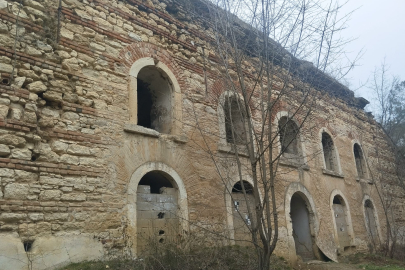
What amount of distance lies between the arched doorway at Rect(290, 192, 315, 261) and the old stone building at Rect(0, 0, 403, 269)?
3.30ft

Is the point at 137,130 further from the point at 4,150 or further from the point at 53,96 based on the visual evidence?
the point at 4,150

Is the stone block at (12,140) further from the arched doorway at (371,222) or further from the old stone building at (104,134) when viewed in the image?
the arched doorway at (371,222)

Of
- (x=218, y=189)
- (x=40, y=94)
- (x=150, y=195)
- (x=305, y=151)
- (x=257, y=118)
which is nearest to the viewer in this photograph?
(x=40, y=94)

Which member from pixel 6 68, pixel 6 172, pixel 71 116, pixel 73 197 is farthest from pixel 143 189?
pixel 6 68

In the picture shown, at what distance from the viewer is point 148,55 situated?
7219mm

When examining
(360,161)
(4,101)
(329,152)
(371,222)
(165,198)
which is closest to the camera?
(4,101)

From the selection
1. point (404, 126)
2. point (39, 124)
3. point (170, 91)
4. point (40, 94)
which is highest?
point (404, 126)

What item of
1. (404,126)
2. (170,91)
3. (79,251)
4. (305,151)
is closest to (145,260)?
(79,251)

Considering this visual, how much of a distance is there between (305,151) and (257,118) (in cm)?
248

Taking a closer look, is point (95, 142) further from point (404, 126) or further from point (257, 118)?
point (404, 126)

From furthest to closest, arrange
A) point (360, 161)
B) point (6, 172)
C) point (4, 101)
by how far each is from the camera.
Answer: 1. point (360, 161)
2. point (4, 101)
3. point (6, 172)

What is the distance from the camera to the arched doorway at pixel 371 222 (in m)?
12.3

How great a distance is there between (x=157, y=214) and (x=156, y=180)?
3.01 feet

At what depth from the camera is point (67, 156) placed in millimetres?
5434
